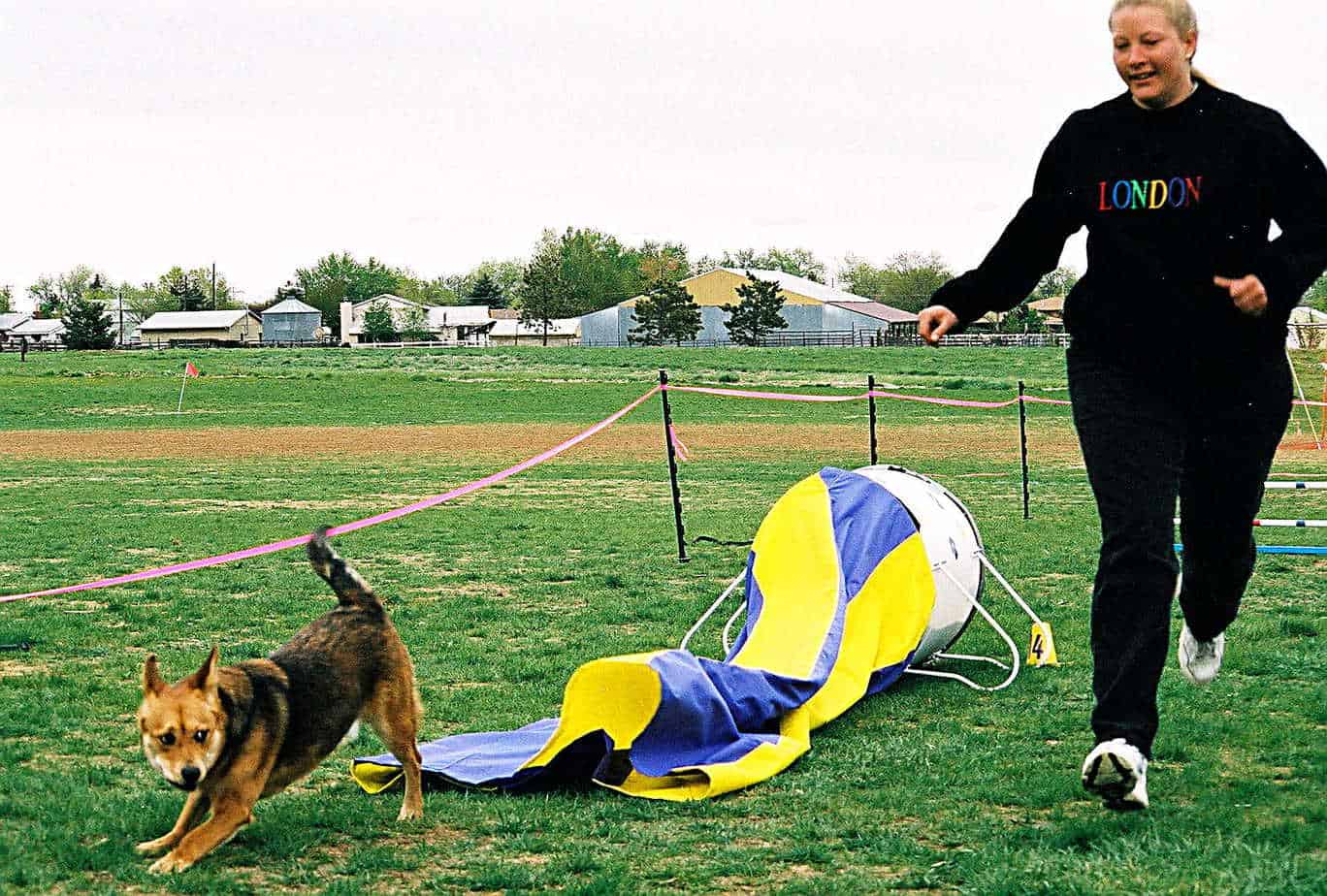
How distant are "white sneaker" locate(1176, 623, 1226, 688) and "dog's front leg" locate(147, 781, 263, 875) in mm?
3322

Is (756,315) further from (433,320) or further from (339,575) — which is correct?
(339,575)

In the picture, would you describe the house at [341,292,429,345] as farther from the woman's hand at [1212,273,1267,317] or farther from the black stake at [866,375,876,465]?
the woman's hand at [1212,273,1267,317]

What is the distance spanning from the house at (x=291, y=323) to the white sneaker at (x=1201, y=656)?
138915 mm

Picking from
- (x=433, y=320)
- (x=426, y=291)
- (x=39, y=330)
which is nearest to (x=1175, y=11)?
(x=433, y=320)

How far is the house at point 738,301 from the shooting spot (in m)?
108

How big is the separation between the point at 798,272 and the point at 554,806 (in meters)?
156

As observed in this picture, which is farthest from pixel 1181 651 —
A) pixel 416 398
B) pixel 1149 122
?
pixel 416 398

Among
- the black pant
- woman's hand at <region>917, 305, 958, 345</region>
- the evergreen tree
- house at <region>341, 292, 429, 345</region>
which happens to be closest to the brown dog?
woman's hand at <region>917, 305, 958, 345</region>

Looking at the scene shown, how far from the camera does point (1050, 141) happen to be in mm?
4996

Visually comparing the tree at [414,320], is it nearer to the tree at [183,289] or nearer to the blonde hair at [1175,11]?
the tree at [183,289]

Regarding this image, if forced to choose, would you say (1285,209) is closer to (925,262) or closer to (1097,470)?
(1097,470)

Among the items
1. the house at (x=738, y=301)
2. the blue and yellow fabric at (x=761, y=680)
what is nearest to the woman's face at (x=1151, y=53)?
the blue and yellow fabric at (x=761, y=680)

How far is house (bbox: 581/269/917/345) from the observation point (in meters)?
108

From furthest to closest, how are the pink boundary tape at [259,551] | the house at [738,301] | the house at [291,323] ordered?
the house at [291,323], the house at [738,301], the pink boundary tape at [259,551]
